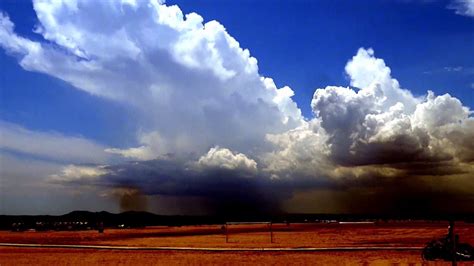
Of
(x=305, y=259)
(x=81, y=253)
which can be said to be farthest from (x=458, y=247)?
(x=81, y=253)

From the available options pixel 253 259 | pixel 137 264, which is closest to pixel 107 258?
pixel 137 264

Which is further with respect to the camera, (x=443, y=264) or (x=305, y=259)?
(x=305, y=259)

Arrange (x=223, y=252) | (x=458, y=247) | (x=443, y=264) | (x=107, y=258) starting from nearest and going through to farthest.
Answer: (x=458, y=247)
(x=443, y=264)
(x=107, y=258)
(x=223, y=252)

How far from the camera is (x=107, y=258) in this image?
1300 inches

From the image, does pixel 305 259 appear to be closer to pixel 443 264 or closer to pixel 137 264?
pixel 443 264

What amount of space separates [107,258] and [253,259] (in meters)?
9.35

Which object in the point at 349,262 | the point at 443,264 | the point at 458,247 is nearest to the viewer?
the point at 458,247

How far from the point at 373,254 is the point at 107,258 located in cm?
1664

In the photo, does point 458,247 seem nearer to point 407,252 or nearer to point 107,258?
point 407,252

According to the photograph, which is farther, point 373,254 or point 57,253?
point 57,253

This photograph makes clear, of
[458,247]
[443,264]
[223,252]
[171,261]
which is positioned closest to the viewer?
[458,247]

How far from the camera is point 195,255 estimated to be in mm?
33656

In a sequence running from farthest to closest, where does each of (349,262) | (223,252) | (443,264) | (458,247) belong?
1. (223,252)
2. (349,262)
3. (443,264)
4. (458,247)

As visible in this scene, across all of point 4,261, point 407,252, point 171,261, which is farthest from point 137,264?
point 407,252
